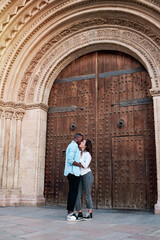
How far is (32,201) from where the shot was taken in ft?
21.4

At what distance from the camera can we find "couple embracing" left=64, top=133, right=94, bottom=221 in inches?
175

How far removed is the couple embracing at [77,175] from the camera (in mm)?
4442

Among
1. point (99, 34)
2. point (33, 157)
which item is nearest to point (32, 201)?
point (33, 157)

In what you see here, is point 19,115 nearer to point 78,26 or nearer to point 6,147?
point 6,147

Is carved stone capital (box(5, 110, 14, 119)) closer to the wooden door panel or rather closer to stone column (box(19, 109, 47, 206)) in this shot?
stone column (box(19, 109, 47, 206))

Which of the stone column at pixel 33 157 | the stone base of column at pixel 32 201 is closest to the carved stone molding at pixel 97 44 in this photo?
the stone column at pixel 33 157

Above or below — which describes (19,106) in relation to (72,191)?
above

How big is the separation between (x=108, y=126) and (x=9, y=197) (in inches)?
116

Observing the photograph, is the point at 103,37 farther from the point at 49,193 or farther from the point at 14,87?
the point at 49,193

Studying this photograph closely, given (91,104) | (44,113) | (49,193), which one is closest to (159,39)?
(91,104)

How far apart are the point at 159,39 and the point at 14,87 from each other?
392 cm

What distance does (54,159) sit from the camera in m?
6.99

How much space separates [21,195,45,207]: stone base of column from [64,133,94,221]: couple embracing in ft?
7.15

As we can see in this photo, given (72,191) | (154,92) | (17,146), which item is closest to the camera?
(72,191)
